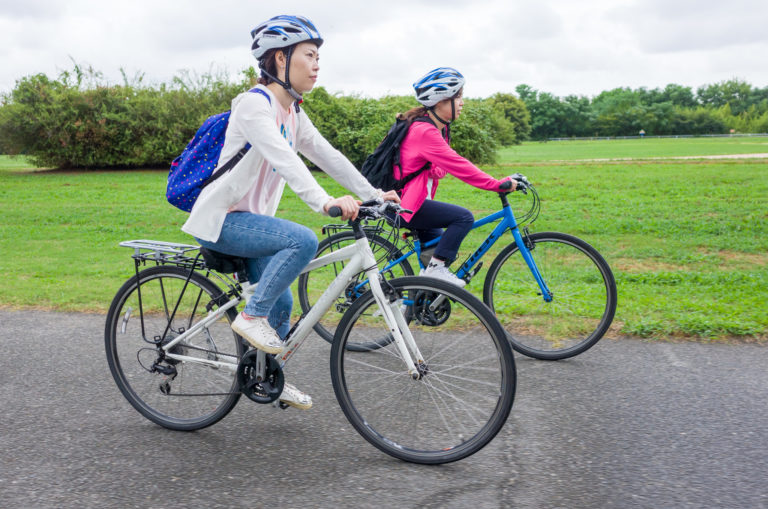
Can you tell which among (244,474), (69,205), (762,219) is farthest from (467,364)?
(69,205)

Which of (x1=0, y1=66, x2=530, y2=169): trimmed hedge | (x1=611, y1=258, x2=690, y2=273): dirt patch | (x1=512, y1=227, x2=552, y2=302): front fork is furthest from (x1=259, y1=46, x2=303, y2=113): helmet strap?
(x1=0, y1=66, x2=530, y2=169): trimmed hedge

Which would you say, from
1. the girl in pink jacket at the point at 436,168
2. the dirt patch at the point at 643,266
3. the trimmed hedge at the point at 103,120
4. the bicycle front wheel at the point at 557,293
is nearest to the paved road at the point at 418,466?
the bicycle front wheel at the point at 557,293

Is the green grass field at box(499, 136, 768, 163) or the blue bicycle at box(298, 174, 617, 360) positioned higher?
the green grass field at box(499, 136, 768, 163)

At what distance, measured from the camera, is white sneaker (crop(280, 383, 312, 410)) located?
365 centimetres

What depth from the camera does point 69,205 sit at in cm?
1452

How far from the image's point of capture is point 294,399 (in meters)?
3.65

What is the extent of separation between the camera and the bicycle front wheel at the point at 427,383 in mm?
3127

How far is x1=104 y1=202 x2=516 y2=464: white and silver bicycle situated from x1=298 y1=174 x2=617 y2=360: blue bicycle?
41.7 inches

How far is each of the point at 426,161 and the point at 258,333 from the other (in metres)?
2.15

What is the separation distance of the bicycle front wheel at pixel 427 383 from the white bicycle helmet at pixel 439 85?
1.86 m

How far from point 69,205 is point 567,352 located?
12775mm

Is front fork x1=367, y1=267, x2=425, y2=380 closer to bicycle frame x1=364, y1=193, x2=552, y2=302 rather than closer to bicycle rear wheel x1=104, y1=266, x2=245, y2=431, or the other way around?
bicycle rear wheel x1=104, y1=266, x2=245, y2=431

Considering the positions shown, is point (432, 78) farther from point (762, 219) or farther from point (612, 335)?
point (762, 219)

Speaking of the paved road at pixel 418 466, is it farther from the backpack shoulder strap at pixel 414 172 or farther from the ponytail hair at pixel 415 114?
the ponytail hair at pixel 415 114
